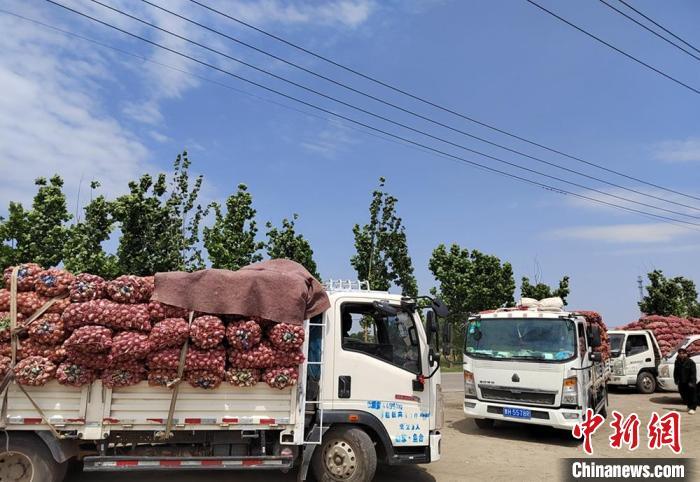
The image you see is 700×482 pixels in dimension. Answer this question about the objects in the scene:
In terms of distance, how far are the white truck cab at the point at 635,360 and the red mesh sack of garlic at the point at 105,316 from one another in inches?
633

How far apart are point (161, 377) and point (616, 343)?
16139mm

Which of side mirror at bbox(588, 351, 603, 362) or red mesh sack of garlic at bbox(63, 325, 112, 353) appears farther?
side mirror at bbox(588, 351, 603, 362)

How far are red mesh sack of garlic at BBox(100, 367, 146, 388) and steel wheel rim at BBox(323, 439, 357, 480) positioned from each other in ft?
7.37

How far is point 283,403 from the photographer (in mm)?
5590

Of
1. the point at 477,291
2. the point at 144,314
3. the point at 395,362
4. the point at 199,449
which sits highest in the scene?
the point at 477,291

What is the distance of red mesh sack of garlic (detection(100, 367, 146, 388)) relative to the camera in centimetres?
518

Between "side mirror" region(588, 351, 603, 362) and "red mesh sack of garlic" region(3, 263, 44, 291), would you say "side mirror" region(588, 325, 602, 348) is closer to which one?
"side mirror" region(588, 351, 603, 362)

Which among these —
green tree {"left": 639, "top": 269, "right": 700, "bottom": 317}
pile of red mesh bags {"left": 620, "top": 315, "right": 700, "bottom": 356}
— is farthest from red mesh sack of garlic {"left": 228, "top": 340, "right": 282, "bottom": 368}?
green tree {"left": 639, "top": 269, "right": 700, "bottom": 317}

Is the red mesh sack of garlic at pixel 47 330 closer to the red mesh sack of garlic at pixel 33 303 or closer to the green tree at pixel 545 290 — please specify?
the red mesh sack of garlic at pixel 33 303

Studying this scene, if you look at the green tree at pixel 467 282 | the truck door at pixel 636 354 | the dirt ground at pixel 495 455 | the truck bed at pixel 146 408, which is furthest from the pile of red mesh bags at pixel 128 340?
the green tree at pixel 467 282

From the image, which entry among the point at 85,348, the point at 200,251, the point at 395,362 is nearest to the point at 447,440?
the point at 395,362

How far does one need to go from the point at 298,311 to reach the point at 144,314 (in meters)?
1.61

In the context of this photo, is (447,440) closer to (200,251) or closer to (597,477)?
(597,477)

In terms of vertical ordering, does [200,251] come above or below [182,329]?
above
